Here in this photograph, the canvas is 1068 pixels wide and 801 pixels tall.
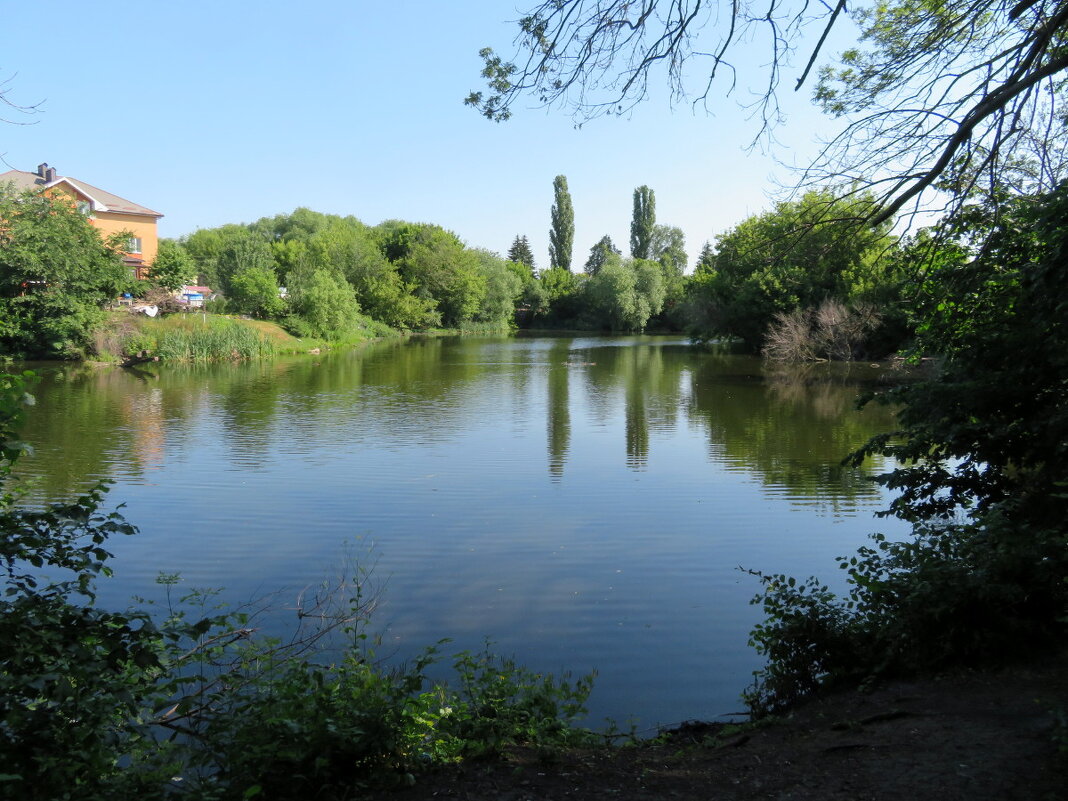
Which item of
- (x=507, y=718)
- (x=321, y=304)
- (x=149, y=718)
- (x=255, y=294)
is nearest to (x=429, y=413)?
(x=149, y=718)

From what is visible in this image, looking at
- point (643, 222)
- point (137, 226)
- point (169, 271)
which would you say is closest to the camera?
point (169, 271)

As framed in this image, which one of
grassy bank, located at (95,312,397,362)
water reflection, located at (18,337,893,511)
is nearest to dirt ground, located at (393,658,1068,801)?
water reflection, located at (18,337,893,511)

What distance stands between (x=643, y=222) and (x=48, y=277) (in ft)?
236

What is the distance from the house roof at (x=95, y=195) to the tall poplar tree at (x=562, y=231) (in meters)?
53.1

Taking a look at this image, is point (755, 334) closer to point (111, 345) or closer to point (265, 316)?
point (265, 316)

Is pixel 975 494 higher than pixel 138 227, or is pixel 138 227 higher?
pixel 138 227

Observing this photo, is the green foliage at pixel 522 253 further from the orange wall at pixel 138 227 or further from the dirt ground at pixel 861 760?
the dirt ground at pixel 861 760

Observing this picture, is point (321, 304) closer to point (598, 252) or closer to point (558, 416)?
point (558, 416)

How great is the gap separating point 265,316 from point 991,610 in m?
47.7

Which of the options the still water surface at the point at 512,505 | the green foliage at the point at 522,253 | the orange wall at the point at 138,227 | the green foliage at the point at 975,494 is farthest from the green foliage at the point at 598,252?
the green foliage at the point at 975,494

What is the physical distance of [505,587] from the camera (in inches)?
320

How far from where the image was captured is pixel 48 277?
108 ft

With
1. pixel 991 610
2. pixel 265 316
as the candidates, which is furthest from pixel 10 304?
pixel 991 610

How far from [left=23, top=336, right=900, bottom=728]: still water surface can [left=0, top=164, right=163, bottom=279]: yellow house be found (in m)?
27.9
